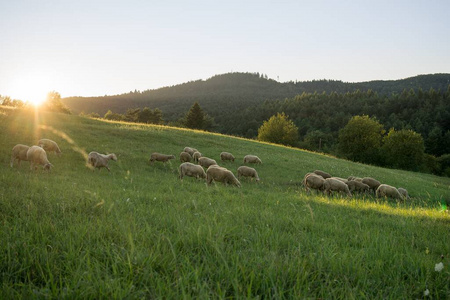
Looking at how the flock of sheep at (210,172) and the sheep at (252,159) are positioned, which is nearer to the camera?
the flock of sheep at (210,172)

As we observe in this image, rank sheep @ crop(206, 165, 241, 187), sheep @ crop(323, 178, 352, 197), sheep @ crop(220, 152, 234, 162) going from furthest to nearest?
sheep @ crop(220, 152, 234, 162) < sheep @ crop(323, 178, 352, 197) < sheep @ crop(206, 165, 241, 187)

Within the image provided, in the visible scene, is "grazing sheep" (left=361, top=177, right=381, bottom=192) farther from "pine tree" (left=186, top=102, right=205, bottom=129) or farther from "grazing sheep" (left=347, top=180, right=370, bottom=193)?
"pine tree" (left=186, top=102, right=205, bottom=129)

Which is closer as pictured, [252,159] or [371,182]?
[371,182]

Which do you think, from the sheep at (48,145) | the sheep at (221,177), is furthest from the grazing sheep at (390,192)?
the sheep at (48,145)

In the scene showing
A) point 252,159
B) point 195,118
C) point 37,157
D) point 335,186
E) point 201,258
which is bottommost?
point 335,186

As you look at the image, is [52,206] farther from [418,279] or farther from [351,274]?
[418,279]

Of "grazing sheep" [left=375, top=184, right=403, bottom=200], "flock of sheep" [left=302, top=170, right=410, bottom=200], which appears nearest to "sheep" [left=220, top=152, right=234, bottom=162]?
"flock of sheep" [left=302, top=170, right=410, bottom=200]

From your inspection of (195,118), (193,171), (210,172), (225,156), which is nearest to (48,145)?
(193,171)

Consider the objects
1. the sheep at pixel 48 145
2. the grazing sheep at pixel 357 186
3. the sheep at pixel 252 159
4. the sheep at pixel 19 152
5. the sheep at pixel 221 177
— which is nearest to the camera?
the sheep at pixel 19 152

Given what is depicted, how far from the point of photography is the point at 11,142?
16.6 metres

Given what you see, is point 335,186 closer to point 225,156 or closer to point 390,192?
point 390,192

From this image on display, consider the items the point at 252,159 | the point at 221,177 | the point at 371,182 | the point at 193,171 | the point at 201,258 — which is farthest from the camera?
the point at 252,159

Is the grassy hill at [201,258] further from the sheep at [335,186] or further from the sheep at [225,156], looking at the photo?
the sheep at [225,156]

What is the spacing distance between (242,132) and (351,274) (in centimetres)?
13014
